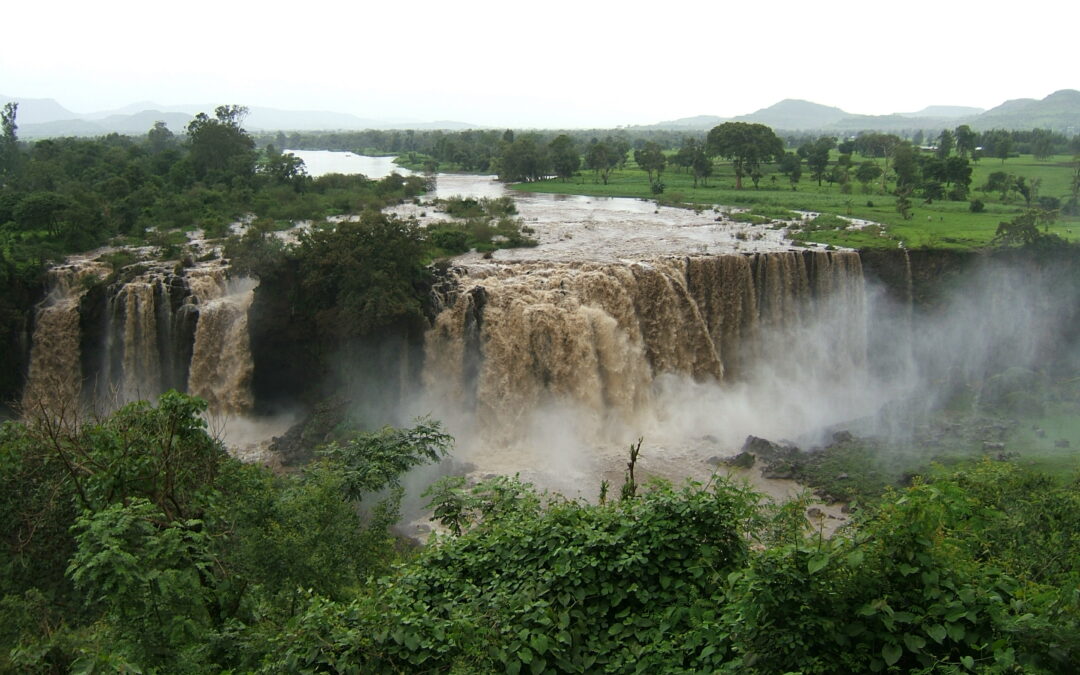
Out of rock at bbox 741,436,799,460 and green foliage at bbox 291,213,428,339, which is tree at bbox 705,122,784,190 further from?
green foliage at bbox 291,213,428,339

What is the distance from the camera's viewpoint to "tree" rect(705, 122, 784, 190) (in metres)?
49.7

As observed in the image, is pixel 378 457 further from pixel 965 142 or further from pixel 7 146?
pixel 965 142

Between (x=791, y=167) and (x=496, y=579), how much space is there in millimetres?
52337

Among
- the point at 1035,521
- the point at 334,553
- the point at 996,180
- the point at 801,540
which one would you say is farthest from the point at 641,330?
the point at 996,180

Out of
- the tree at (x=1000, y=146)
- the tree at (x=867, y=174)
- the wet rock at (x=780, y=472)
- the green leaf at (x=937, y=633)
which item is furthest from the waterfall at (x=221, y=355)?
the tree at (x=1000, y=146)

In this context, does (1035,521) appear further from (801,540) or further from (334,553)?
(334,553)

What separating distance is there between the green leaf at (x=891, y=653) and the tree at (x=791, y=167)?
163 ft

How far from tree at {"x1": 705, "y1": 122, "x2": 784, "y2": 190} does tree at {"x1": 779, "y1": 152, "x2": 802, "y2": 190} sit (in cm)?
160

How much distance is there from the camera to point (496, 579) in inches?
288

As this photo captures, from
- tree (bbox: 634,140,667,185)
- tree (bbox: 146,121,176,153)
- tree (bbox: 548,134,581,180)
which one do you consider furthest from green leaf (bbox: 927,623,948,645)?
tree (bbox: 146,121,176,153)

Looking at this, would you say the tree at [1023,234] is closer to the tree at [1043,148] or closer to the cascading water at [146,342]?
the cascading water at [146,342]

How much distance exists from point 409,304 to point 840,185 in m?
39.0

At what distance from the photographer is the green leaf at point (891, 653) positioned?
511 cm

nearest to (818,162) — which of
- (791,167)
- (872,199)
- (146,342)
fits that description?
(791,167)
